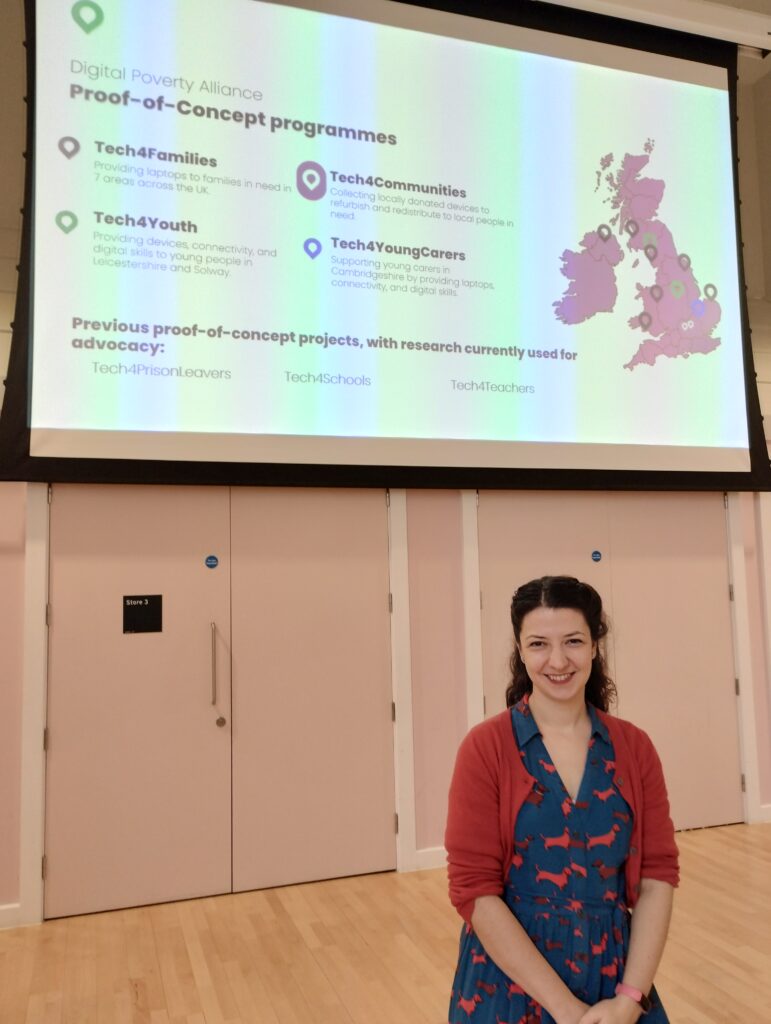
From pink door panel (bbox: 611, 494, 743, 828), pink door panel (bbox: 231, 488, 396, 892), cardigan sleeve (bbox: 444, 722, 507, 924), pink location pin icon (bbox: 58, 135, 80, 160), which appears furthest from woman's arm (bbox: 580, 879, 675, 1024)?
pink location pin icon (bbox: 58, 135, 80, 160)

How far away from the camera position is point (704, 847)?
4.07 m

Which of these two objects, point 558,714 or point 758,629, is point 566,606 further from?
point 758,629

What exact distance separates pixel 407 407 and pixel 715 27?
2923mm

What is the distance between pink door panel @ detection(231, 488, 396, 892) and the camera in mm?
3699

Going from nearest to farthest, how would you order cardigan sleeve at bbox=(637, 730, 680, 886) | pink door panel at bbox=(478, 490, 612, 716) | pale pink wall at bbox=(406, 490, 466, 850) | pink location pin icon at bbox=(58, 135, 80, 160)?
cardigan sleeve at bbox=(637, 730, 680, 886) < pink location pin icon at bbox=(58, 135, 80, 160) < pale pink wall at bbox=(406, 490, 466, 850) < pink door panel at bbox=(478, 490, 612, 716)

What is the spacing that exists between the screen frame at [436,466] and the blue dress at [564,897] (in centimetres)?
255

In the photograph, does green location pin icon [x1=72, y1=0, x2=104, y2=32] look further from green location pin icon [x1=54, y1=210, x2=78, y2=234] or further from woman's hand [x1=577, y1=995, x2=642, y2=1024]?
woman's hand [x1=577, y1=995, x2=642, y2=1024]

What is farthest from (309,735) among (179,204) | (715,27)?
(715,27)

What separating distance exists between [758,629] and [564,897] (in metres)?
3.93

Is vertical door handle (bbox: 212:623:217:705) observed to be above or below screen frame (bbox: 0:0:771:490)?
below

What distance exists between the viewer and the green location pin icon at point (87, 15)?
137 inches

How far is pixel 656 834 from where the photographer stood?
136 cm

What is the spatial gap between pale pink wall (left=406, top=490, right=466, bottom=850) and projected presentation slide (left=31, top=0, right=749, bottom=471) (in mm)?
375

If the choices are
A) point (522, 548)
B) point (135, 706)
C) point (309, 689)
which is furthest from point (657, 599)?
point (135, 706)
